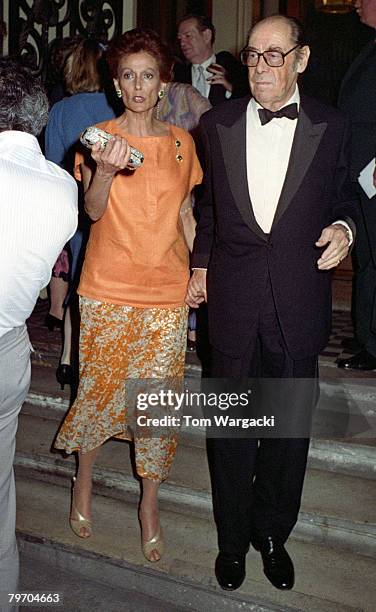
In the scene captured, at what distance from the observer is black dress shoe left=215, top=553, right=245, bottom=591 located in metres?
2.77

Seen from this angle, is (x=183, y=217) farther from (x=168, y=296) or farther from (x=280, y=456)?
(x=280, y=456)

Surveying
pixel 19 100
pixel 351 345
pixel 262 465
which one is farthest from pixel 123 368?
pixel 351 345

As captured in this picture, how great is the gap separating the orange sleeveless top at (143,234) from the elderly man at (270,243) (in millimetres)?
164

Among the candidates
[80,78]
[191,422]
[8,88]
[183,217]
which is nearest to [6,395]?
[8,88]

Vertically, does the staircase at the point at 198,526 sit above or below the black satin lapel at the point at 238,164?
below

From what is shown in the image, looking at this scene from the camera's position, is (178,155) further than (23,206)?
Yes

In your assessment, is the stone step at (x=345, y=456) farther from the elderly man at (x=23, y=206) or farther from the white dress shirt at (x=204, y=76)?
the white dress shirt at (x=204, y=76)

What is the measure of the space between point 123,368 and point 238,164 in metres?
0.88

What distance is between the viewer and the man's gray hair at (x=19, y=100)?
200 centimetres

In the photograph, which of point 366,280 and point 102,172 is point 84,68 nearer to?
point 102,172

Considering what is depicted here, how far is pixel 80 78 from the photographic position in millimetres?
3629

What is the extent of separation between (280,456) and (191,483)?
0.81 metres

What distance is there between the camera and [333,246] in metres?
2.36

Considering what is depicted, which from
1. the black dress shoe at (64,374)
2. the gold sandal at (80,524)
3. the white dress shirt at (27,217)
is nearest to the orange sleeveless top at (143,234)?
the white dress shirt at (27,217)
